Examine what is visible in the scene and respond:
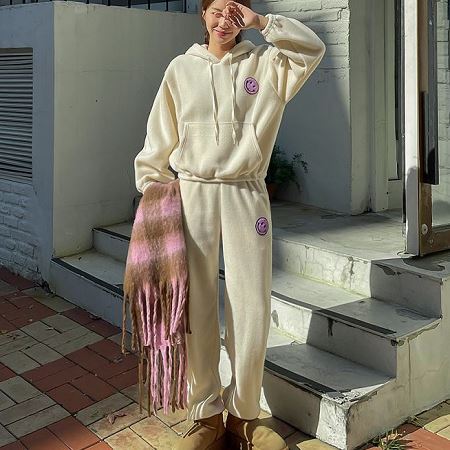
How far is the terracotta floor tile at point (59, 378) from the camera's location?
350 cm

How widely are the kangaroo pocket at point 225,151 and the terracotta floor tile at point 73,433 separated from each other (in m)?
1.31

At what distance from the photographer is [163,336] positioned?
262 cm

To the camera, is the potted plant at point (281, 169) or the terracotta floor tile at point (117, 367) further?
the potted plant at point (281, 169)

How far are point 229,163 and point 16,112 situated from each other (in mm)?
3134

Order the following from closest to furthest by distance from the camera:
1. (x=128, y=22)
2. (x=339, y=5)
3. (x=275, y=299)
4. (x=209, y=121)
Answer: (x=209, y=121), (x=275, y=299), (x=339, y=5), (x=128, y=22)

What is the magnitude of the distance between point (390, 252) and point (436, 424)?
939 millimetres

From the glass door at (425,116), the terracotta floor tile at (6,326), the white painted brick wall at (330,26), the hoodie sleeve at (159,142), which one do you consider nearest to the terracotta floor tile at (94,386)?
the terracotta floor tile at (6,326)

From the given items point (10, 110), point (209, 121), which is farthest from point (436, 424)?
point (10, 110)

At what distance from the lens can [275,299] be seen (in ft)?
11.5

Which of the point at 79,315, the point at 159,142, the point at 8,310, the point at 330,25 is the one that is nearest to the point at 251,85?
the point at 159,142

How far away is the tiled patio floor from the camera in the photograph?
2.96 metres

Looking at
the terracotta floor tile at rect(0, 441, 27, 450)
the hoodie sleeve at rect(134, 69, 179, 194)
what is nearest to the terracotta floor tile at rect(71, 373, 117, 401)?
the terracotta floor tile at rect(0, 441, 27, 450)

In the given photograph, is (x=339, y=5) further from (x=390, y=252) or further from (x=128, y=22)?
(x=390, y=252)

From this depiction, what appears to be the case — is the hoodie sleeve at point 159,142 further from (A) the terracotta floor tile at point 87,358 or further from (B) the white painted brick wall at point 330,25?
(B) the white painted brick wall at point 330,25
